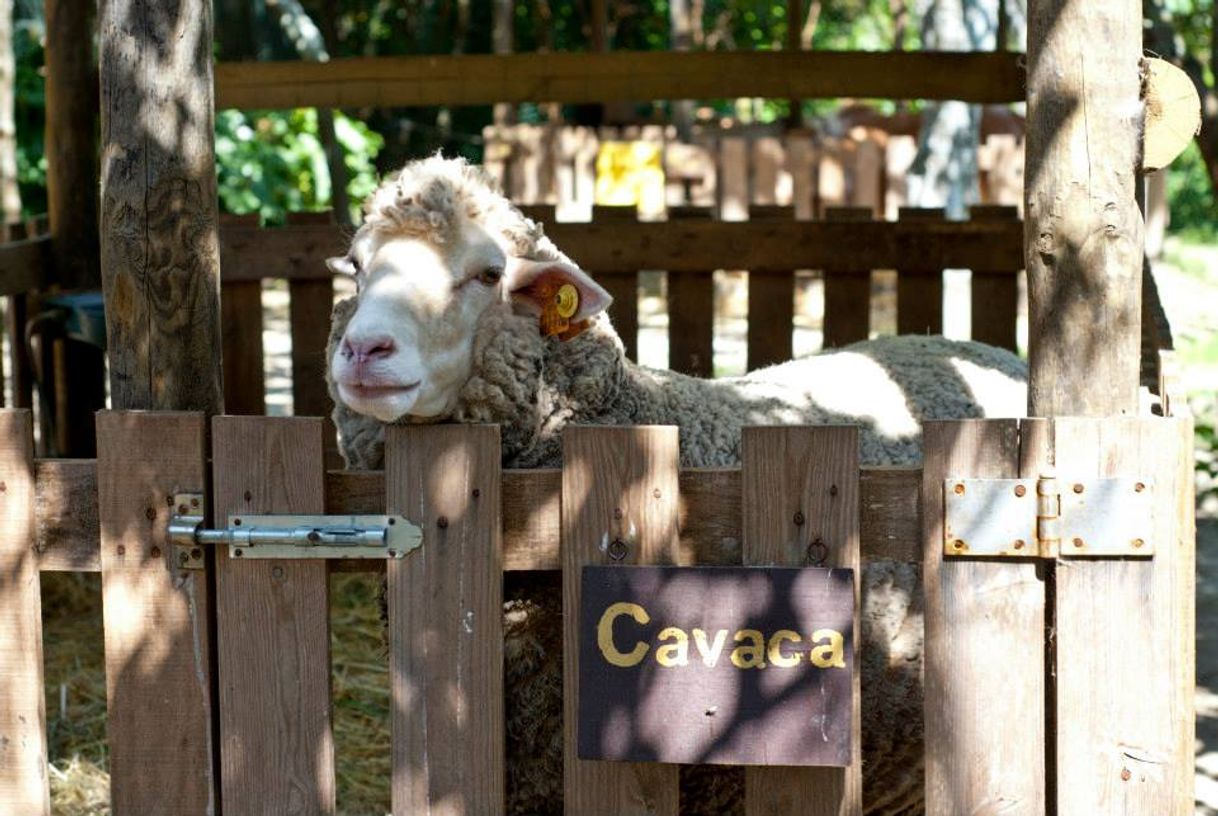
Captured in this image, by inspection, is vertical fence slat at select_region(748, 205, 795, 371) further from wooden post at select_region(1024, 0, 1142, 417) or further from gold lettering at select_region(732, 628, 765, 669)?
gold lettering at select_region(732, 628, 765, 669)

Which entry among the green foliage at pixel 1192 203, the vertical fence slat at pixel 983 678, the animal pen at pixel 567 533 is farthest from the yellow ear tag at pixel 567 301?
the green foliage at pixel 1192 203

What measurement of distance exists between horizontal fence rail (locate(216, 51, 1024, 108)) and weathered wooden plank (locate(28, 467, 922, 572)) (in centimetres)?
384

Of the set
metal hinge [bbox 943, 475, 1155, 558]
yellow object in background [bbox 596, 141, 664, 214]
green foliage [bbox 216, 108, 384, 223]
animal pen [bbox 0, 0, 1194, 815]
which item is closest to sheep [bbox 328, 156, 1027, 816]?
animal pen [bbox 0, 0, 1194, 815]

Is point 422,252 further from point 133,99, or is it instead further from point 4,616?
point 4,616

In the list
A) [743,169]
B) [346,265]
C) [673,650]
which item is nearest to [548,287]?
[346,265]

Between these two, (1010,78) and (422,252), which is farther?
(1010,78)

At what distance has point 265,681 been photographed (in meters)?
2.90

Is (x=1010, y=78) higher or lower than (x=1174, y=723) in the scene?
higher

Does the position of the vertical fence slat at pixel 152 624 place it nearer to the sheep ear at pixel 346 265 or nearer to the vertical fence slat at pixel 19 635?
the vertical fence slat at pixel 19 635

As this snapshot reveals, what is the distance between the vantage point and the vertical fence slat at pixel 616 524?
2.78m

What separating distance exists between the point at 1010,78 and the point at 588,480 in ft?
13.5

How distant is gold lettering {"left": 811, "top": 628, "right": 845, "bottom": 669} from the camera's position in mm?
2734

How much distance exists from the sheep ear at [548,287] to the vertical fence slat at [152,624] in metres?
1.01

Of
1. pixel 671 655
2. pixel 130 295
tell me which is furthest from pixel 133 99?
pixel 671 655
